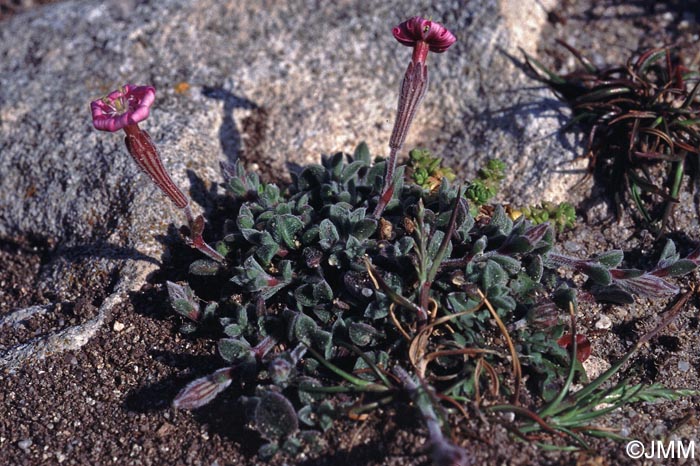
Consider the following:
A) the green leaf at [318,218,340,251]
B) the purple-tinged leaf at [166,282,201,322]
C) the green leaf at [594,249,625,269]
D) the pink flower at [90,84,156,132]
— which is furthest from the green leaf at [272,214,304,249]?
the green leaf at [594,249,625,269]

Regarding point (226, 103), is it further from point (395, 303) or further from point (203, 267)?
point (395, 303)

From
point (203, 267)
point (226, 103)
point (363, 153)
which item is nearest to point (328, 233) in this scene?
point (203, 267)

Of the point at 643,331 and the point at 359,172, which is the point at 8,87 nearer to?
the point at 359,172

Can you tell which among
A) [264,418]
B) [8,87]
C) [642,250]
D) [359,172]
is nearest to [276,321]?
[264,418]

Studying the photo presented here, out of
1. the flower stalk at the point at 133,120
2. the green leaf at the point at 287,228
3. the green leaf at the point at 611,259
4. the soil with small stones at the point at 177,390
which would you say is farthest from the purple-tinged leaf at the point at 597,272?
the flower stalk at the point at 133,120

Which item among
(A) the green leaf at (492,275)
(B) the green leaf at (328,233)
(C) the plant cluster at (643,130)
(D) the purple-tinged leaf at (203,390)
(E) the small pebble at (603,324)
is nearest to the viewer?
(D) the purple-tinged leaf at (203,390)

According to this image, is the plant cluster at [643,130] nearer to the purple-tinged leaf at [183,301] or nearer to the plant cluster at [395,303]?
the plant cluster at [395,303]

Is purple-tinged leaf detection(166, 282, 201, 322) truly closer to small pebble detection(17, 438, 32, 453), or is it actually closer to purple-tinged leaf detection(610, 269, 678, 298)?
small pebble detection(17, 438, 32, 453)
